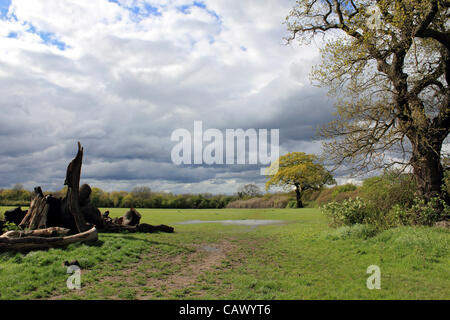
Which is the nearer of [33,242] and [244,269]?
[244,269]

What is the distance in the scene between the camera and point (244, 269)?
909 centimetres

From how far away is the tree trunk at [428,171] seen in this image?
14.6 metres

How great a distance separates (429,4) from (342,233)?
11229mm

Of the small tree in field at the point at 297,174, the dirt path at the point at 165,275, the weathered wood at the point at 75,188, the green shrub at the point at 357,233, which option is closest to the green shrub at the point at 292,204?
the small tree in field at the point at 297,174

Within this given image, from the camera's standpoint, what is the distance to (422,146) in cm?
1467

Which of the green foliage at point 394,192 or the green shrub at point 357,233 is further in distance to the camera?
the green foliage at point 394,192

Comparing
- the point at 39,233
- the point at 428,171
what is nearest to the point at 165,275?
the point at 39,233

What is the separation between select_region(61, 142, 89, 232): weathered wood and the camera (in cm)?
1345

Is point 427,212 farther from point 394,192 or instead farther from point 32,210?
point 32,210

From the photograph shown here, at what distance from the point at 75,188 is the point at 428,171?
1771 centimetres

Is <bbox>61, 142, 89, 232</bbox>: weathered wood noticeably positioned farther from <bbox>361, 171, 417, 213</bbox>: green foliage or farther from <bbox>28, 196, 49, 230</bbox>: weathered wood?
<bbox>361, 171, 417, 213</bbox>: green foliage

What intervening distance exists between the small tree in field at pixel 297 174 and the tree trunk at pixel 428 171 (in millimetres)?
32626

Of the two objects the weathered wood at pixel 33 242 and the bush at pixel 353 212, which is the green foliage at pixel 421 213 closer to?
the bush at pixel 353 212

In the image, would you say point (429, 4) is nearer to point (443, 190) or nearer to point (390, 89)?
point (390, 89)
